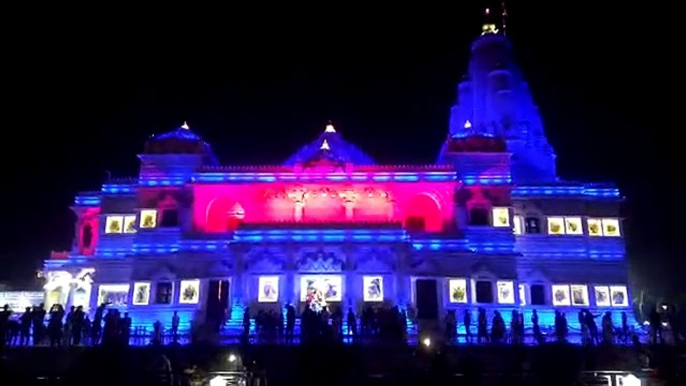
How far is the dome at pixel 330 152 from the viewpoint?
4700 cm

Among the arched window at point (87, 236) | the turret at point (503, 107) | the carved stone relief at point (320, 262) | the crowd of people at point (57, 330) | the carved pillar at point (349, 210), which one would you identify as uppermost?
the turret at point (503, 107)

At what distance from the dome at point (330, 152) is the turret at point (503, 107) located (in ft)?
28.3

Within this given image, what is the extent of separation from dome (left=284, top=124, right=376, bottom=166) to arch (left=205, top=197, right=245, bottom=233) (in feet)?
16.3

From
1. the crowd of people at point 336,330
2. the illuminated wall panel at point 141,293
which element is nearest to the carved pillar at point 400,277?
the crowd of people at point 336,330

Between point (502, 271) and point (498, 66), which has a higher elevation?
point (498, 66)

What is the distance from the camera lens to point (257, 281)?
Result: 41.9 metres

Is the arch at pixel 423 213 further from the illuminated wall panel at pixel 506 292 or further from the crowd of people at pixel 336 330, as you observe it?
the crowd of people at pixel 336 330

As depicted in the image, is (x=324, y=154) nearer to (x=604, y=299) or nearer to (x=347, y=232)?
(x=347, y=232)

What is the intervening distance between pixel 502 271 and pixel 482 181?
19.8ft

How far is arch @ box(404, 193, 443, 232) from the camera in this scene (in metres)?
46.4

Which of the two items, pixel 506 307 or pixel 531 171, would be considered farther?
pixel 531 171

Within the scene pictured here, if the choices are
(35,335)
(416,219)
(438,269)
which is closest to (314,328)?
(35,335)

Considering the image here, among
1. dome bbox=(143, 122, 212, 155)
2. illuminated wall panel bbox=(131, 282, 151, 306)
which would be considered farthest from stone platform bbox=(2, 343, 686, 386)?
dome bbox=(143, 122, 212, 155)

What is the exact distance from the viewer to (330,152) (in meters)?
47.3
